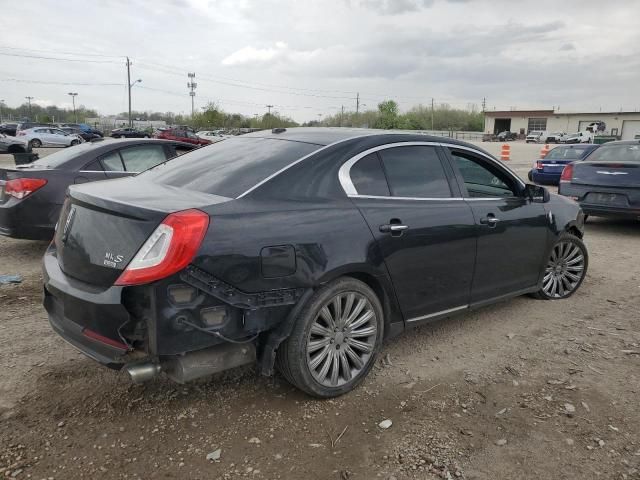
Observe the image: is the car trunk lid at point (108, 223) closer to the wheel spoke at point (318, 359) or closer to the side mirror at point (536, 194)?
the wheel spoke at point (318, 359)

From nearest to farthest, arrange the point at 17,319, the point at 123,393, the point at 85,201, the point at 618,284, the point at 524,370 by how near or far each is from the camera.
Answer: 1. the point at 85,201
2. the point at 123,393
3. the point at 524,370
4. the point at 17,319
5. the point at 618,284

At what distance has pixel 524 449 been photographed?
9.21ft

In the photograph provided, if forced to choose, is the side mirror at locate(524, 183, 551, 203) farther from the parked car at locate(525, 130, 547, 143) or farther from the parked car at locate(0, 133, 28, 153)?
the parked car at locate(525, 130, 547, 143)

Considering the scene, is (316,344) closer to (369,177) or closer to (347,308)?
(347,308)

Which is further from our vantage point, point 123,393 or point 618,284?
point 618,284

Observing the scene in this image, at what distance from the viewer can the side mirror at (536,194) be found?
4574 mm

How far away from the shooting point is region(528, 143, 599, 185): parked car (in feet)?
49.4

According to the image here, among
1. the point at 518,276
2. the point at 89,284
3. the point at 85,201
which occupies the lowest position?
the point at 518,276

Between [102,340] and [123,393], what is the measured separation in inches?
26.6

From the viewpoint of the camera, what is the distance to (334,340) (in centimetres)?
321

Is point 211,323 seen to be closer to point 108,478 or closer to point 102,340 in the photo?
point 102,340

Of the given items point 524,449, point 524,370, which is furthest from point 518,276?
point 524,449

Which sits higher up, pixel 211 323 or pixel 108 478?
pixel 211 323

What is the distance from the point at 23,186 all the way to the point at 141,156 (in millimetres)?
1586
